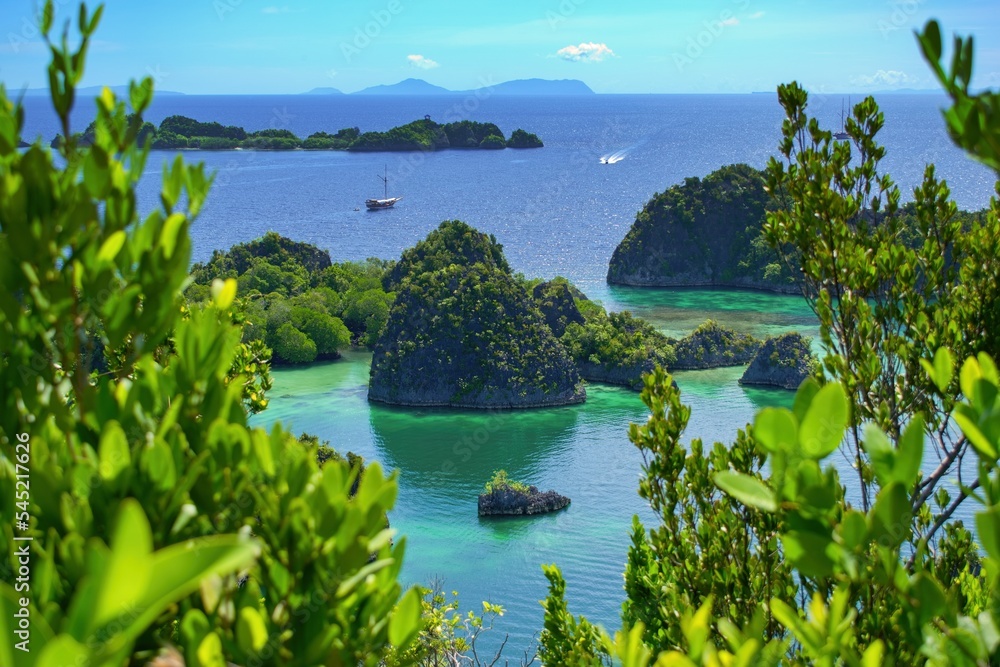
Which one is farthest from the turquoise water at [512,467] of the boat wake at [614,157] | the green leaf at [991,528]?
the boat wake at [614,157]

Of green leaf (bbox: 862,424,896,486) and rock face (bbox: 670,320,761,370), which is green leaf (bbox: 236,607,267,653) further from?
rock face (bbox: 670,320,761,370)

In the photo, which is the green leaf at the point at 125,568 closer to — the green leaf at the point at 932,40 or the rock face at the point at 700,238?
the green leaf at the point at 932,40

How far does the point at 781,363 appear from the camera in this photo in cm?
3244

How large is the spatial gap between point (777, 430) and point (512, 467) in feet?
83.2

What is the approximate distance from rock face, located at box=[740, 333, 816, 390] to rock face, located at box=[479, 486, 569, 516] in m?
13.0

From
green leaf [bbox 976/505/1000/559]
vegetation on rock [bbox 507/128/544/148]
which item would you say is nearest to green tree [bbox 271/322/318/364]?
green leaf [bbox 976/505/1000/559]

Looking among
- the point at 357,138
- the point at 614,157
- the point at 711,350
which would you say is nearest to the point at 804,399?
the point at 711,350

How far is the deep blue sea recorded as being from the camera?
2070 centimetres

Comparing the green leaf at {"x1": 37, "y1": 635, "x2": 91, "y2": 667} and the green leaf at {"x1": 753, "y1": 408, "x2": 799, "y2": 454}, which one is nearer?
the green leaf at {"x1": 37, "y1": 635, "x2": 91, "y2": 667}

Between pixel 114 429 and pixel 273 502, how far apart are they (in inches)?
10.6

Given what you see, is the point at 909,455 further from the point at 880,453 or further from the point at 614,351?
the point at 614,351

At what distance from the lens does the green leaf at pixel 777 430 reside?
1.37 metres

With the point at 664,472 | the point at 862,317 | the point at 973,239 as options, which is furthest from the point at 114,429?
the point at 973,239

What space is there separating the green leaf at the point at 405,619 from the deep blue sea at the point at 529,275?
364mm
